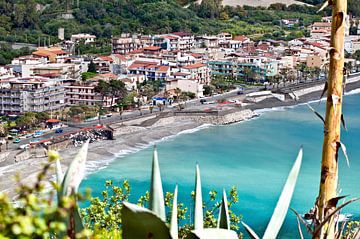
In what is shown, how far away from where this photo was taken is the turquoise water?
930 cm

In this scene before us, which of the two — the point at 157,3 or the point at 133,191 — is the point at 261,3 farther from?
the point at 133,191

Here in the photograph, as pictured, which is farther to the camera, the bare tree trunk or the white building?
the white building

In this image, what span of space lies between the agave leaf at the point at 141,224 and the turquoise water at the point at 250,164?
6782 mm

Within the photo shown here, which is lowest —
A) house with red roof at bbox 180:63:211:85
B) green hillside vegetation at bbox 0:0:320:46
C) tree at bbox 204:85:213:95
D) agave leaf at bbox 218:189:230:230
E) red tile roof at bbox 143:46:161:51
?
tree at bbox 204:85:213:95

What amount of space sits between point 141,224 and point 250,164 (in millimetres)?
10792

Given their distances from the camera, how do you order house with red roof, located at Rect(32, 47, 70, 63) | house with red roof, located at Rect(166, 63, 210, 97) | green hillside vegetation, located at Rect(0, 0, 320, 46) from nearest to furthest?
house with red roof, located at Rect(166, 63, 210, 97) < house with red roof, located at Rect(32, 47, 70, 63) < green hillside vegetation, located at Rect(0, 0, 320, 46)

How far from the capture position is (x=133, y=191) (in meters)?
9.74

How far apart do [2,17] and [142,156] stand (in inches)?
709

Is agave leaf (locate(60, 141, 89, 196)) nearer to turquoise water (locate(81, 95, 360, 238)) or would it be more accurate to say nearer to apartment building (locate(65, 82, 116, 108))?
turquoise water (locate(81, 95, 360, 238))

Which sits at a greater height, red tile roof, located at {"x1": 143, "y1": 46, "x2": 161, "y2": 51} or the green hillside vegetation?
the green hillside vegetation

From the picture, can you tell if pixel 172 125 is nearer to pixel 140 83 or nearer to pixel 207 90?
pixel 140 83

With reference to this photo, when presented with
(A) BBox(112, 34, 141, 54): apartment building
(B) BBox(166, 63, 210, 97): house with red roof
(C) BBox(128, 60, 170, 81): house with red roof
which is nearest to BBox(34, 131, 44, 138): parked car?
(B) BBox(166, 63, 210, 97): house with red roof

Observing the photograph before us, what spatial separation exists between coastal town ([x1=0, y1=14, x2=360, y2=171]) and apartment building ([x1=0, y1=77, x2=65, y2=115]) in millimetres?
25

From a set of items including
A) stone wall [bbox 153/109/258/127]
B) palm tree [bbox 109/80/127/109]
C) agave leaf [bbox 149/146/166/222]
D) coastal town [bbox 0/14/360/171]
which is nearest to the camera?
agave leaf [bbox 149/146/166/222]
